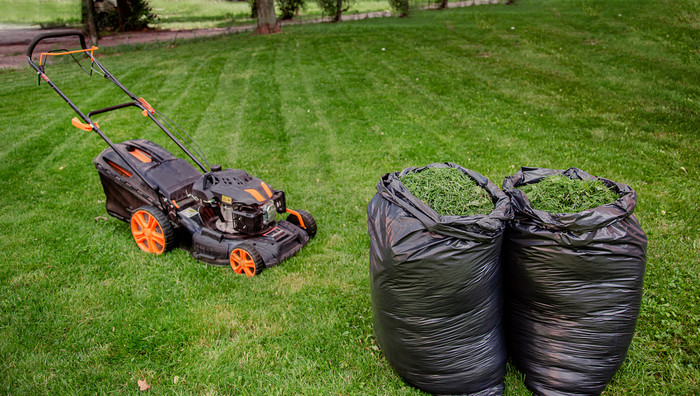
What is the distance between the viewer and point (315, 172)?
628cm

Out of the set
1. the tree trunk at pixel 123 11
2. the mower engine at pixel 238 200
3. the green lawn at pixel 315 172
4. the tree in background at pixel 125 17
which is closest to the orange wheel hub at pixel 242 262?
the green lawn at pixel 315 172

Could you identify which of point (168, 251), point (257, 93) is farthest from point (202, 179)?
point (257, 93)

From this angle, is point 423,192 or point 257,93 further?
point 257,93

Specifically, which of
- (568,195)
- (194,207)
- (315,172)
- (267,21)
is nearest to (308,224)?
(194,207)

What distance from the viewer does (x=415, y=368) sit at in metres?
2.73

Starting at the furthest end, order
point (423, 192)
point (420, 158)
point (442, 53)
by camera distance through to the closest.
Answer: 1. point (442, 53)
2. point (420, 158)
3. point (423, 192)

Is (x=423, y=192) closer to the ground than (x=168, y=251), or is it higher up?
higher up

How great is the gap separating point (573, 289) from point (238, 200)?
266cm

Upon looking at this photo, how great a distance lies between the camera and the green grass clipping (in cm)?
252

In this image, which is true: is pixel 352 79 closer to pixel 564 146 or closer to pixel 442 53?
pixel 442 53

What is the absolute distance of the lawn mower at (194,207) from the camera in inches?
159

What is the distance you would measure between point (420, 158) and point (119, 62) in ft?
41.3

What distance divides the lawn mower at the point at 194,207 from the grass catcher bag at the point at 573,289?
7.16 ft

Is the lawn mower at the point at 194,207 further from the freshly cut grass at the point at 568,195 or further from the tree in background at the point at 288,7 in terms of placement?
the tree in background at the point at 288,7
